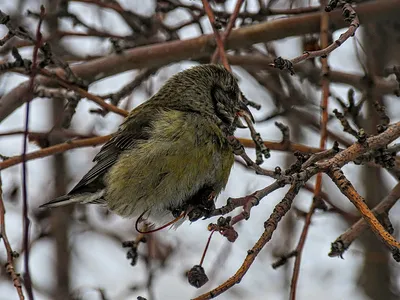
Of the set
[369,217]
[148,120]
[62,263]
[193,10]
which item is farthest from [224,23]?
[62,263]

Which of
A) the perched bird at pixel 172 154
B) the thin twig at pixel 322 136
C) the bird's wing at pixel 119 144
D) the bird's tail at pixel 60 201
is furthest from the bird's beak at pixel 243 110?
the bird's tail at pixel 60 201

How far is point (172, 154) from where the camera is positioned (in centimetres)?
330

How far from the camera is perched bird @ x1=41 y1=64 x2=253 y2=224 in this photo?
3.29m

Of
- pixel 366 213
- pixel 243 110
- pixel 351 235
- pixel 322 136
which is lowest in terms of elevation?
pixel 366 213

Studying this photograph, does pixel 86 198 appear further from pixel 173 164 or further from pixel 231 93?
pixel 231 93

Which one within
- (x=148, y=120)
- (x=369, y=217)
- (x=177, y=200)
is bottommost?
(x=369, y=217)

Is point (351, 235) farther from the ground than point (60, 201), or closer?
closer

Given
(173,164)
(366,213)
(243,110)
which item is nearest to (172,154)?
(173,164)

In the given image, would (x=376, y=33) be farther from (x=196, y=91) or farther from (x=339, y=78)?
(x=196, y=91)

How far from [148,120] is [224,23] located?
0.86 metres

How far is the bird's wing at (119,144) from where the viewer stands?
11.9 ft

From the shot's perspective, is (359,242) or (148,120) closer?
(148,120)

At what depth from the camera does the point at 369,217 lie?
1.99 metres

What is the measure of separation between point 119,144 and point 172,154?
49 cm
